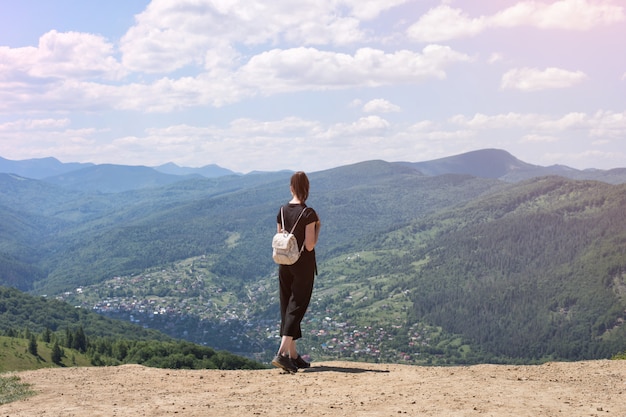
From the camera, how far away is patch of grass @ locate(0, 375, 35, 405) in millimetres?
13242

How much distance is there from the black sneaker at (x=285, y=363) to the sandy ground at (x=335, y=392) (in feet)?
0.74

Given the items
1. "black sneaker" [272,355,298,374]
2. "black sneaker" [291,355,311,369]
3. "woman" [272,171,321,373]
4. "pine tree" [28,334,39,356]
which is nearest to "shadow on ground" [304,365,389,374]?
"black sneaker" [291,355,311,369]

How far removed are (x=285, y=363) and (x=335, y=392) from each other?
222 cm

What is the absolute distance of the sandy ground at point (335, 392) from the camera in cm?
1133

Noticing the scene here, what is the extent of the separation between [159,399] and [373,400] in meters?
4.71

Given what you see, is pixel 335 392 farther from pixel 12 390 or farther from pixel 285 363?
pixel 12 390

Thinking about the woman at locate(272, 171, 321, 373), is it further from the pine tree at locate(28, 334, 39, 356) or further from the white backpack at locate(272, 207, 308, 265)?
the pine tree at locate(28, 334, 39, 356)

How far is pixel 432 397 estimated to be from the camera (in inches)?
476

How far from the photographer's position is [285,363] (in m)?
14.6

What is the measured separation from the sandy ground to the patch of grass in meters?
0.27

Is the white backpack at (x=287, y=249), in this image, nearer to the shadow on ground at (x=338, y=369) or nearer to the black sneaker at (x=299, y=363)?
the black sneaker at (x=299, y=363)

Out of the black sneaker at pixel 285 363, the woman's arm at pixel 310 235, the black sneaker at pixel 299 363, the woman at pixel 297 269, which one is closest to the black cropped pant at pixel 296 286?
the woman at pixel 297 269

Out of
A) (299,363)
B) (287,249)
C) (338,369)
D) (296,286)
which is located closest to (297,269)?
(296,286)

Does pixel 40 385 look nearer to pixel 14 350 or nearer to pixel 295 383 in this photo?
pixel 295 383
